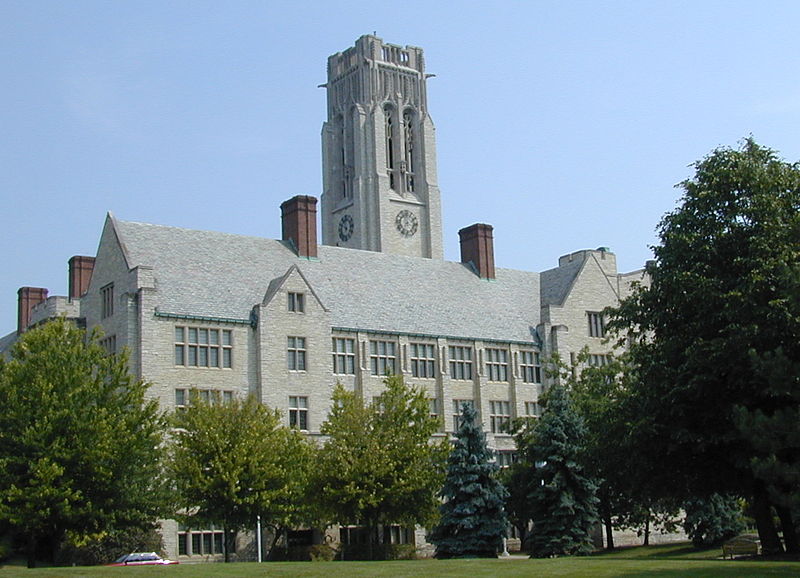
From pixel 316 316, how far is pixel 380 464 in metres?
11.9

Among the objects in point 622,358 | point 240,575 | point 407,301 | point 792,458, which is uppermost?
point 407,301

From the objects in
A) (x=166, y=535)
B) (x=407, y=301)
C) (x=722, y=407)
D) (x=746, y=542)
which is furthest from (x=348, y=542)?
(x=722, y=407)

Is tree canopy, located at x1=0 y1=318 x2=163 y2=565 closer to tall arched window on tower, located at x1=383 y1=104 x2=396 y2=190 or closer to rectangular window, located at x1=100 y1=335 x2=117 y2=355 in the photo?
rectangular window, located at x1=100 y1=335 x2=117 y2=355

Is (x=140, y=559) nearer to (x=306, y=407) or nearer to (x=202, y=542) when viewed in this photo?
(x=202, y=542)

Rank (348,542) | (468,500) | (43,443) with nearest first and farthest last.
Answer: (43,443) < (468,500) < (348,542)

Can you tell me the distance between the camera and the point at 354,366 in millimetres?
56219

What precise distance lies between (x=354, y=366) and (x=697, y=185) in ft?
80.2

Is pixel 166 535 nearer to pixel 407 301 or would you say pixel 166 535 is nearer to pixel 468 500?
pixel 468 500

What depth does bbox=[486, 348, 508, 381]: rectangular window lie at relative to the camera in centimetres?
6119

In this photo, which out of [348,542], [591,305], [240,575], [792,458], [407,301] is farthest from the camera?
[591,305]

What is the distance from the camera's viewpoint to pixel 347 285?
59156 millimetres

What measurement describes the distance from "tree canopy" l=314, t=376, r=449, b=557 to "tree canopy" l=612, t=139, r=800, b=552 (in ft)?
38.2

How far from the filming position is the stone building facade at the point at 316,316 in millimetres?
51438

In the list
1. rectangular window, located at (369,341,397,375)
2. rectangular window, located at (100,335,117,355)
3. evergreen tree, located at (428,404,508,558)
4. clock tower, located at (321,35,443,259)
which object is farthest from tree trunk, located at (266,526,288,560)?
clock tower, located at (321,35,443,259)
